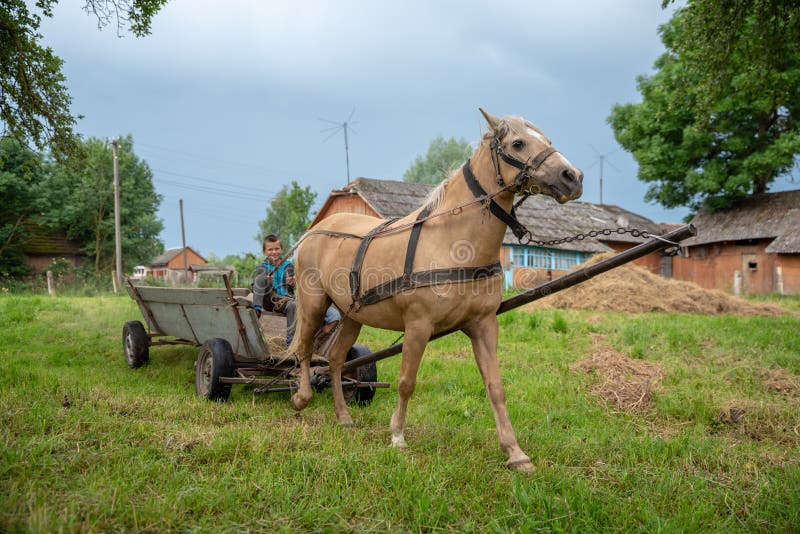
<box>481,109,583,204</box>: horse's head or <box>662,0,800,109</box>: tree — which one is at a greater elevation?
<box>662,0,800,109</box>: tree

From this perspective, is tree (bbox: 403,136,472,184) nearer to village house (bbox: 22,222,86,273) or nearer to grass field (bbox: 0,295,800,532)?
village house (bbox: 22,222,86,273)

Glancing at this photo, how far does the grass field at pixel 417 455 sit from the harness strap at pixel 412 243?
1.30 metres

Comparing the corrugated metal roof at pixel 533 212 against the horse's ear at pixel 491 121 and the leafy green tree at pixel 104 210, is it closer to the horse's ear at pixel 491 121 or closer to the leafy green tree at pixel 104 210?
the leafy green tree at pixel 104 210

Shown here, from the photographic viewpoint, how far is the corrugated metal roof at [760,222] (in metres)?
23.4

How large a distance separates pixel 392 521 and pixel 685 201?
29359mm

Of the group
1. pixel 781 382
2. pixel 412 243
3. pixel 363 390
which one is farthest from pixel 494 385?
pixel 781 382

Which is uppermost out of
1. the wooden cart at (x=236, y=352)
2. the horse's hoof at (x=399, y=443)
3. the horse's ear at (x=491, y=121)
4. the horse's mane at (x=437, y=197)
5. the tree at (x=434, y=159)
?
the tree at (x=434, y=159)

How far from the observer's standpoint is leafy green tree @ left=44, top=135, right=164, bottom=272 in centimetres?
2958

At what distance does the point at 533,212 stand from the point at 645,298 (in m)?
12.9

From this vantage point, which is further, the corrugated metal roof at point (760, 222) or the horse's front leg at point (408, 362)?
the corrugated metal roof at point (760, 222)

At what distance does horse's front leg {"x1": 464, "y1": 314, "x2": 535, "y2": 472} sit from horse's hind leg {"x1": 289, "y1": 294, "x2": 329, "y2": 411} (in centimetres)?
169

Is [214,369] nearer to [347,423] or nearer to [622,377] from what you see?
[347,423]

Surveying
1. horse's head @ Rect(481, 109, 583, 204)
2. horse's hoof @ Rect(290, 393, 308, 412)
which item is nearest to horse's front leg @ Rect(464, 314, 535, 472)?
horse's head @ Rect(481, 109, 583, 204)

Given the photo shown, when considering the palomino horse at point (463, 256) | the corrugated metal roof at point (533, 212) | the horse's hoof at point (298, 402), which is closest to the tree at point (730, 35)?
the palomino horse at point (463, 256)
